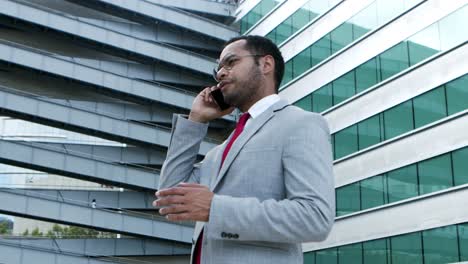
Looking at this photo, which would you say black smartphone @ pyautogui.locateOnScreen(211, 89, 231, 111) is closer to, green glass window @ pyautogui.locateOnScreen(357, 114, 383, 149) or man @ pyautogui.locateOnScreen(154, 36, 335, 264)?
man @ pyautogui.locateOnScreen(154, 36, 335, 264)

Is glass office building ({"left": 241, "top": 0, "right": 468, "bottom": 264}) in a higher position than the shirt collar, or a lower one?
higher

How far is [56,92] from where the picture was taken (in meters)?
36.1

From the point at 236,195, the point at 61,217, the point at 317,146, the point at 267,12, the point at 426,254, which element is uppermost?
the point at 267,12

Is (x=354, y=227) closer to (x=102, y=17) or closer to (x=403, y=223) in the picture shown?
(x=403, y=223)

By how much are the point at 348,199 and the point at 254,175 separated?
26252mm

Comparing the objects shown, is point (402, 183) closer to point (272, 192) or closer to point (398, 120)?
point (398, 120)

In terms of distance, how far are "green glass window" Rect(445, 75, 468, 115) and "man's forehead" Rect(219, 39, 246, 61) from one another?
2137cm

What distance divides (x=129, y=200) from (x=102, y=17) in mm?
10753

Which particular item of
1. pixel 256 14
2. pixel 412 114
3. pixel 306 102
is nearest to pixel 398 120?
pixel 412 114

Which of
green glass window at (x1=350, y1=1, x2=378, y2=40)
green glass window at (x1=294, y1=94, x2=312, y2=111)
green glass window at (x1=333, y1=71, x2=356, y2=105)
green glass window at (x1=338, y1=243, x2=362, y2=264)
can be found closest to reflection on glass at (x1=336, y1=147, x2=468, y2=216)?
green glass window at (x1=338, y1=243, x2=362, y2=264)

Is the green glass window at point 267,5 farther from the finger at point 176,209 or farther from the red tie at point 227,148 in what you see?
the finger at point 176,209

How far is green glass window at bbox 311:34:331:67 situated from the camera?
31.7 meters

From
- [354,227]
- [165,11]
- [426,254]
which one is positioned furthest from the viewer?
[165,11]

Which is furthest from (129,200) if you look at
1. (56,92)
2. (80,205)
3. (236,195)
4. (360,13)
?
(236,195)
